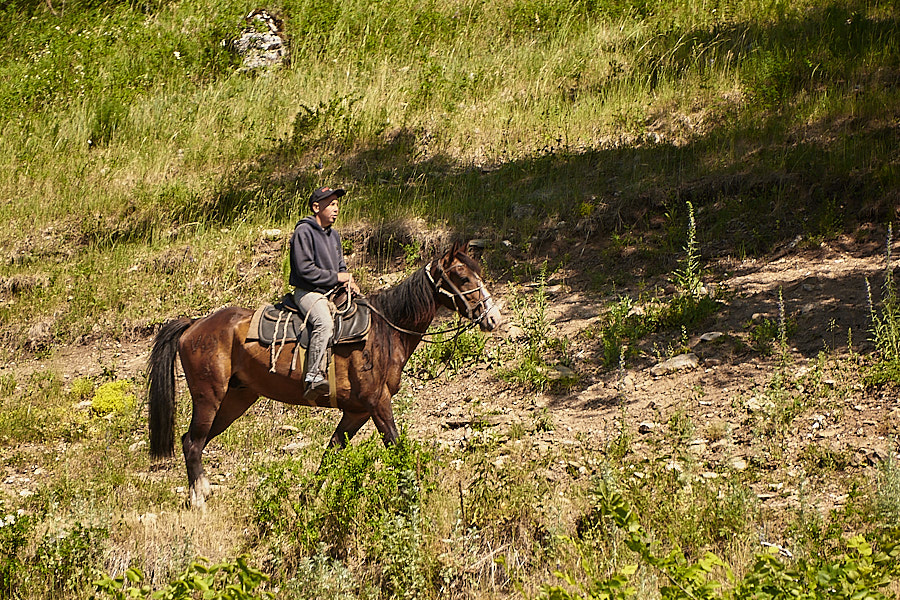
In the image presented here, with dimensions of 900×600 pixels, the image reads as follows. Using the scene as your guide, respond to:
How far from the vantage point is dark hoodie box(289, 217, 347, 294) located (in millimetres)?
7434

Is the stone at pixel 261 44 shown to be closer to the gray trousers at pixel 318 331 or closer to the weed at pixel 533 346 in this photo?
the weed at pixel 533 346

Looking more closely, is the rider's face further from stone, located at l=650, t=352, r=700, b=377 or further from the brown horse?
stone, located at l=650, t=352, r=700, b=377

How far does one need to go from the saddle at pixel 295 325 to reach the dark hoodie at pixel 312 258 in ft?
0.82

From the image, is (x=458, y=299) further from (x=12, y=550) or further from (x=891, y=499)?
(x=12, y=550)

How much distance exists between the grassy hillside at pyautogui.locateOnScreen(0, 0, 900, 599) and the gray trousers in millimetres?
889

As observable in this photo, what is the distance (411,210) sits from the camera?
13.7 metres

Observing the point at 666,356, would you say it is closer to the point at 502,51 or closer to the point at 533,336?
the point at 533,336

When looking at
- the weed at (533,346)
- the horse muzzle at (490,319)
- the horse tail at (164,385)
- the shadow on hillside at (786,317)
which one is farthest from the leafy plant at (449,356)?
the horse tail at (164,385)

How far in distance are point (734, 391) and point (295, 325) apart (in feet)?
14.8

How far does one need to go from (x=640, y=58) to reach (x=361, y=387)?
11232 millimetres

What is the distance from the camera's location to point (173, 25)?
2141cm

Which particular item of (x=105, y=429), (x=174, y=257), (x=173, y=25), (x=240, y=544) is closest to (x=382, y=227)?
(x=174, y=257)

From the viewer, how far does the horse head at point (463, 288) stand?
7293mm

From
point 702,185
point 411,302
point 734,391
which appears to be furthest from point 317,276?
point 702,185
